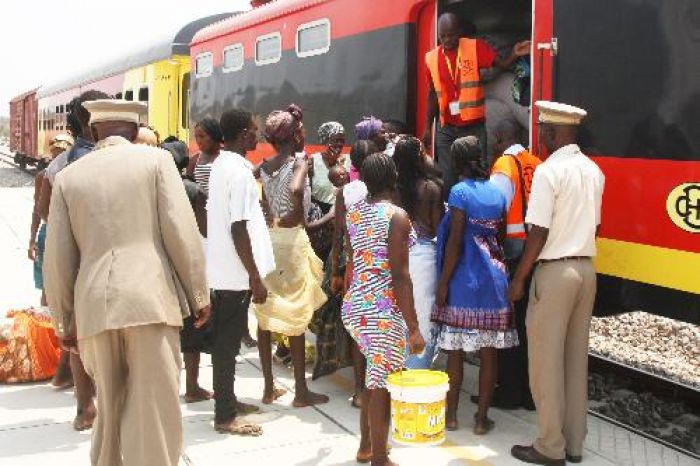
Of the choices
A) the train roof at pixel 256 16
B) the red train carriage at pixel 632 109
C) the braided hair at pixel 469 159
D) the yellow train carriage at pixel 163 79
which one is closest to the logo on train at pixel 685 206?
the red train carriage at pixel 632 109

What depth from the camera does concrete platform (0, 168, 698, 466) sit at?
4.27 meters

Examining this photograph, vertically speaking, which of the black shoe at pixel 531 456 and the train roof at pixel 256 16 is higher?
the train roof at pixel 256 16

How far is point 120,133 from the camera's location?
339 centimetres

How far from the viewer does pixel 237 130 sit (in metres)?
4.70

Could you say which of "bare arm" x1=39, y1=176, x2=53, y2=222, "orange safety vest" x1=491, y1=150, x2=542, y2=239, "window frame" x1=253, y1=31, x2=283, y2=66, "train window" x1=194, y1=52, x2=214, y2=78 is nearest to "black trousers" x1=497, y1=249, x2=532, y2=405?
"orange safety vest" x1=491, y1=150, x2=542, y2=239

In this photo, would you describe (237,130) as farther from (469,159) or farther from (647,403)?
(647,403)

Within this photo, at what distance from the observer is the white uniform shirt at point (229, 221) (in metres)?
4.45

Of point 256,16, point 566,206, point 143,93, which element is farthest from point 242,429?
point 143,93

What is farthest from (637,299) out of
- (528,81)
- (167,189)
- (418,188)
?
(167,189)

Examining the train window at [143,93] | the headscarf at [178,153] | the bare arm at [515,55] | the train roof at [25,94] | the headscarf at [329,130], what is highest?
the train roof at [25,94]

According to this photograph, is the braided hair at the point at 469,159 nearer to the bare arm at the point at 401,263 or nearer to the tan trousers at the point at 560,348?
the tan trousers at the point at 560,348

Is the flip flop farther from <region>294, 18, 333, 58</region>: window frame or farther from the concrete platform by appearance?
<region>294, 18, 333, 58</region>: window frame

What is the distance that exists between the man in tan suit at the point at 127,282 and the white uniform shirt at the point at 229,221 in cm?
111

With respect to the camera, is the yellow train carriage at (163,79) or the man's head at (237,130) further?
the yellow train carriage at (163,79)
